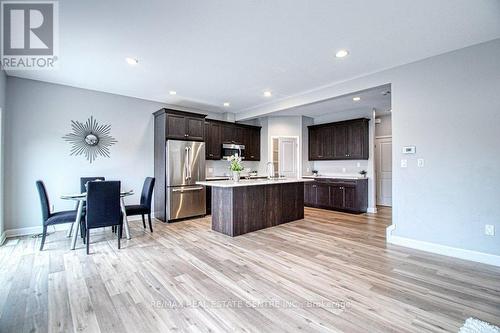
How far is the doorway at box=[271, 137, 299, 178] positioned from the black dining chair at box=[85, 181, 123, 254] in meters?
4.74

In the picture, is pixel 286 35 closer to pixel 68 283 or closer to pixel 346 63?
pixel 346 63

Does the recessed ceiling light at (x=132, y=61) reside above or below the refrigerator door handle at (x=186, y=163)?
above

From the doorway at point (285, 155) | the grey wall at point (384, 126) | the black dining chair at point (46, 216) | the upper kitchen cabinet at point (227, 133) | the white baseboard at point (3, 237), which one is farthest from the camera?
the doorway at point (285, 155)

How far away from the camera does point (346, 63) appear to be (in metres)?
3.58

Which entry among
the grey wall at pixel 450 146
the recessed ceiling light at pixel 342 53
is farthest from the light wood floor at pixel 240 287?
the recessed ceiling light at pixel 342 53

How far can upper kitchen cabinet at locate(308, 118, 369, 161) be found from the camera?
622 centimetres

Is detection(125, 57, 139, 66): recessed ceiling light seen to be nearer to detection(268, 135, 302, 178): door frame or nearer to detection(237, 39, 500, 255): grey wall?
detection(237, 39, 500, 255): grey wall

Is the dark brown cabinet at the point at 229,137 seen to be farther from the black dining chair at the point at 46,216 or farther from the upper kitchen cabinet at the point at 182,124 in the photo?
the black dining chair at the point at 46,216

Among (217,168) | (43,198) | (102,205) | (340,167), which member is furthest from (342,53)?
(43,198)

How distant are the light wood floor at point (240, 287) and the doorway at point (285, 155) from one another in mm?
3623

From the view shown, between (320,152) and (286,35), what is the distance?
188 inches

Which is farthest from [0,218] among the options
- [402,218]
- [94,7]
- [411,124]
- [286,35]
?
[411,124]

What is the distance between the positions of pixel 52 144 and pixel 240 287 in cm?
452

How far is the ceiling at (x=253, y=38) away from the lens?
2.33m
